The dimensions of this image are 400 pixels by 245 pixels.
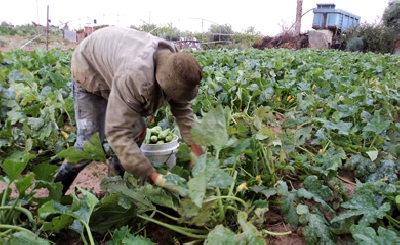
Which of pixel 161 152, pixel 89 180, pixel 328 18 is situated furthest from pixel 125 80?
pixel 328 18

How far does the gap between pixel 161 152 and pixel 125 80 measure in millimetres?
805

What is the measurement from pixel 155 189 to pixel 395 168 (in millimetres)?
1918

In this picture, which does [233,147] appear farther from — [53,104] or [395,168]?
[53,104]

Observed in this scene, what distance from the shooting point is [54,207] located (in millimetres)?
1787

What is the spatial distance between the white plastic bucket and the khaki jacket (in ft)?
0.85

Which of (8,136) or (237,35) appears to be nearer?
(8,136)

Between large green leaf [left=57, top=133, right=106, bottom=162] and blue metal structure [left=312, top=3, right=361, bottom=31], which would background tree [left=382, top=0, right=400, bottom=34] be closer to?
blue metal structure [left=312, top=3, right=361, bottom=31]

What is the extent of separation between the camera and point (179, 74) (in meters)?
1.94

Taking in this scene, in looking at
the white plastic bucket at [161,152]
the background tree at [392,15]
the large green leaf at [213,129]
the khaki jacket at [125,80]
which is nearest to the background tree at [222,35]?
the background tree at [392,15]

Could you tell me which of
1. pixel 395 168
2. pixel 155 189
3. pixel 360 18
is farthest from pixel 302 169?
pixel 360 18

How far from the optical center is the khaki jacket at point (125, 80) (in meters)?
2.04

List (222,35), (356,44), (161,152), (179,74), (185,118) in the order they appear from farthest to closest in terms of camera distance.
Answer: (222,35) < (356,44) < (161,152) < (185,118) < (179,74)

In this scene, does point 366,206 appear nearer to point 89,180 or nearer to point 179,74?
point 179,74

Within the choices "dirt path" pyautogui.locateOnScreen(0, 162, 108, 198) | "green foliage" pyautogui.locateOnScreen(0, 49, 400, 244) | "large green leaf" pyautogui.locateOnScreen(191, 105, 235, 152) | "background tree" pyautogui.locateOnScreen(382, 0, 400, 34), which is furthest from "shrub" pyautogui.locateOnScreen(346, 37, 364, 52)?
"large green leaf" pyautogui.locateOnScreen(191, 105, 235, 152)
